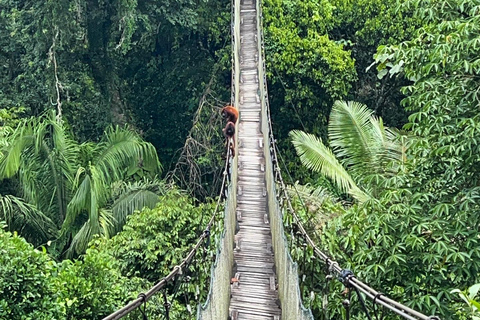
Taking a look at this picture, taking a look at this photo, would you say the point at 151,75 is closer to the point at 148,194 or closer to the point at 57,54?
the point at 57,54

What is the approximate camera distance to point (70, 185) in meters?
5.63

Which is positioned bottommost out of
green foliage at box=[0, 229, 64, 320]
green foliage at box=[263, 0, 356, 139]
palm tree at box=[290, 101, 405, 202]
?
green foliage at box=[0, 229, 64, 320]

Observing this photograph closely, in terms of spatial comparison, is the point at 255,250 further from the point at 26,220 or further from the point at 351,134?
the point at 26,220

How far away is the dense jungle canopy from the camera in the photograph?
2938 mm

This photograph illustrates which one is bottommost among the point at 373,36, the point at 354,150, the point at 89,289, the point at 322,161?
the point at 89,289

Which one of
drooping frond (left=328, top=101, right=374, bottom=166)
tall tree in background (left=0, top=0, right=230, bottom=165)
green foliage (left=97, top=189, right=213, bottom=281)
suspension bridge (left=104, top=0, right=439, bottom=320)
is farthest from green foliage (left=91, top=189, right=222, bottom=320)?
tall tree in background (left=0, top=0, right=230, bottom=165)

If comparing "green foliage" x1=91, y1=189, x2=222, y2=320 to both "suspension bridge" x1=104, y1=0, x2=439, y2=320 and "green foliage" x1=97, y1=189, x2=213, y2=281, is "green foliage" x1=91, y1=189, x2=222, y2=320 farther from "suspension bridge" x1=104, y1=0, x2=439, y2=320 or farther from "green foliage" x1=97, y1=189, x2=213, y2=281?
"suspension bridge" x1=104, y1=0, x2=439, y2=320

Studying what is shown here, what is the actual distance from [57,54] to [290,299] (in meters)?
6.47

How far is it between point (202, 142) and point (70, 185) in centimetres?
266

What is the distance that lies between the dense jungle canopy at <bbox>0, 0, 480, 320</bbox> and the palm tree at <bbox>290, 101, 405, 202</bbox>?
0.08ft

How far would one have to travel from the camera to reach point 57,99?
7578mm

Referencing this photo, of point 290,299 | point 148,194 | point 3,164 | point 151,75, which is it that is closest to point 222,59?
point 151,75

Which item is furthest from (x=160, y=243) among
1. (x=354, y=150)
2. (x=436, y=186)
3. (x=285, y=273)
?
(x=436, y=186)

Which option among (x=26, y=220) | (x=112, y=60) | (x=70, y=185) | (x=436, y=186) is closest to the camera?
(x=436, y=186)
